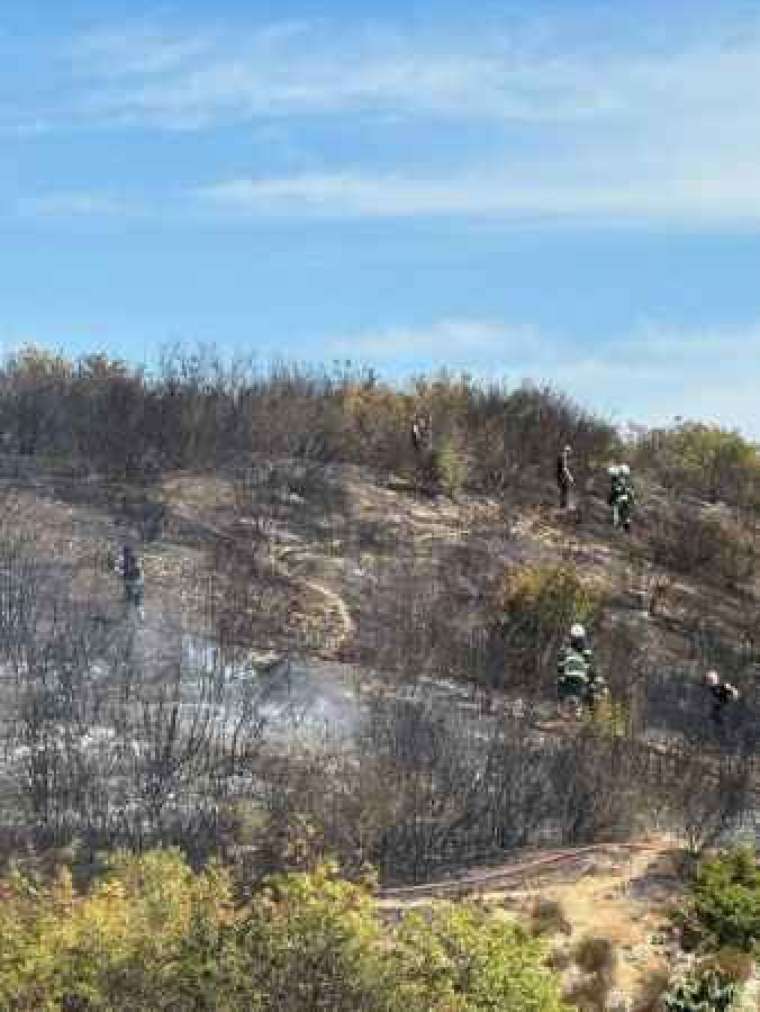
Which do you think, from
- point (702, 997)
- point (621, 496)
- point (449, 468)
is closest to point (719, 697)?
point (621, 496)

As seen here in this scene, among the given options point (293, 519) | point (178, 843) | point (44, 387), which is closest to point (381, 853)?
point (178, 843)

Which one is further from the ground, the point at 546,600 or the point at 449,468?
the point at 449,468

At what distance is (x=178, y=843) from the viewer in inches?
909

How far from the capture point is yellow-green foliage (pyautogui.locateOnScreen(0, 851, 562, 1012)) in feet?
43.2

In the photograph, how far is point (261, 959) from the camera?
1323 cm

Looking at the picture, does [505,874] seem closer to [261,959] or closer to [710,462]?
[261,959]

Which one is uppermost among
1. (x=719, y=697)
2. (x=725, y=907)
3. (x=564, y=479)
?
(x=564, y=479)

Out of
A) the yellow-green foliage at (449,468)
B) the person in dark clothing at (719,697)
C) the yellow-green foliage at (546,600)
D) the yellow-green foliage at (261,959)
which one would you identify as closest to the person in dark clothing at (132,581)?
the yellow-green foliage at (546,600)

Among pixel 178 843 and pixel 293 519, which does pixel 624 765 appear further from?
pixel 293 519

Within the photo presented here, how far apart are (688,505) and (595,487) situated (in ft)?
10.3

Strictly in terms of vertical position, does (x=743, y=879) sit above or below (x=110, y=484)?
below

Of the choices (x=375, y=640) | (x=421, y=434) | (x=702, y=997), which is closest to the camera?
(x=702, y=997)

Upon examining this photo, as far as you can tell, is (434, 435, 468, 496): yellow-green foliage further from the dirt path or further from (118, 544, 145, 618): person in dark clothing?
the dirt path

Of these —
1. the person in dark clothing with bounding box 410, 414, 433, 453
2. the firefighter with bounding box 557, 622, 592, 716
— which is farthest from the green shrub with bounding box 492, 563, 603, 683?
the person in dark clothing with bounding box 410, 414, 433, 453
